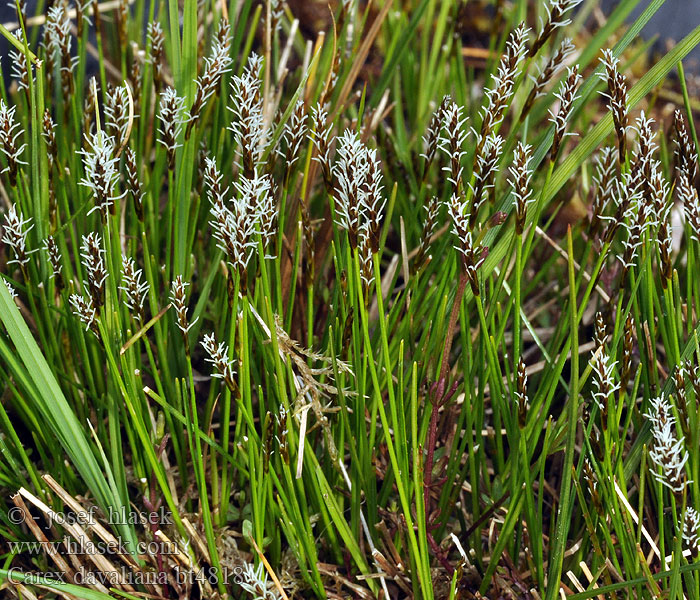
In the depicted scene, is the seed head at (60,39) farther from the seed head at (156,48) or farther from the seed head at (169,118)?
the seed head at (169,118)

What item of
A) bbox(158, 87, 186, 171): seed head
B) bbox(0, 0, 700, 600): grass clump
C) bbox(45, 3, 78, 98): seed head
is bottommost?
bbox(0, 0, 700, 600): grass clump

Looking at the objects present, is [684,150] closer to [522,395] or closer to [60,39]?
[522,395]

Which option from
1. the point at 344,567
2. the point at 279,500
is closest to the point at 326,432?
the point at 279,500

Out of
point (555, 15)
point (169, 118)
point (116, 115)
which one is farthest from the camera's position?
point (116, 115)

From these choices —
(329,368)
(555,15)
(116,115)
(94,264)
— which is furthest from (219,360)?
(555,15)

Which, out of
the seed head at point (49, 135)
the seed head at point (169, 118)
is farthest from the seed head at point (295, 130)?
the seed head at point (49, 135)

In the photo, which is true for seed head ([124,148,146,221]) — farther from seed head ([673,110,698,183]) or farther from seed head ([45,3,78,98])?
seed head ([673,110,698,183])

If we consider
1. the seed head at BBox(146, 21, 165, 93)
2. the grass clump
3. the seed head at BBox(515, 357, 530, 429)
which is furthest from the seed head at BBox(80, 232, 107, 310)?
the seed head at BBox(515, 357, 530, 429)

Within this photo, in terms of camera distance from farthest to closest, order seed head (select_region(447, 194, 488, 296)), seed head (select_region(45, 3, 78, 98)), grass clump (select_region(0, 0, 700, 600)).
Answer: seed head (select_region(45, 3, 78, 98)) → grass clump (select_region(0, 0, 700, 600)) → seed head (select_region(447, 194, 488, 296))

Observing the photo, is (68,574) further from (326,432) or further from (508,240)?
(508,240)
